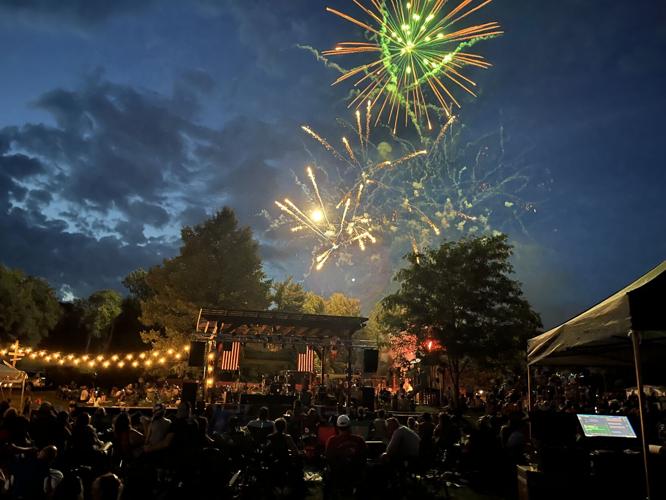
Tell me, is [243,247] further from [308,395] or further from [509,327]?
[509,327]

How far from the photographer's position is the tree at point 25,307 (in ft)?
121

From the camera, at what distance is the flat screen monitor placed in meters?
6.66

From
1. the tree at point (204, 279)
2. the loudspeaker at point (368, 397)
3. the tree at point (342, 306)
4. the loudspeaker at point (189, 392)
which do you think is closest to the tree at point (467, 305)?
the loudspeaker at point (368, 397)

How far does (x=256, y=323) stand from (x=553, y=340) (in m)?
15.1

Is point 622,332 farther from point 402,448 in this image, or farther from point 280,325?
point 280,325

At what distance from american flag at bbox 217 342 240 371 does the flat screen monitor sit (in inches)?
740

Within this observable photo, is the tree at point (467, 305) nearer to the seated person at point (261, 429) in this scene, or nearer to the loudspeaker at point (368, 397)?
the loudspeaker at point (368, 397)

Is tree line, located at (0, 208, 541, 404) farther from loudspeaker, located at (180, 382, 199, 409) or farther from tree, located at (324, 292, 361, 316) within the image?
tree, located at (324, 292, 361, 316)

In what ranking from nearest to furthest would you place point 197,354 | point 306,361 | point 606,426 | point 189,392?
point 606,426 → point 189,392 → point 197,354 → point 306,361

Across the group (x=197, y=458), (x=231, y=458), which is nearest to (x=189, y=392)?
(x=231, y=458)

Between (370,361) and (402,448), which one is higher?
(370,361)

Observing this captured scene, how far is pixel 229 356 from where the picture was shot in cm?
2316

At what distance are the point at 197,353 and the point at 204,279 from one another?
11.0 meters

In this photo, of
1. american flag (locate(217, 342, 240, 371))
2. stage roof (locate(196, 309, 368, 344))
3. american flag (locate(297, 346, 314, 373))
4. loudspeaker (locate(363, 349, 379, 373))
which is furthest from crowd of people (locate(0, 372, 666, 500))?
american flag (locate(217, 342, 240, 371))
